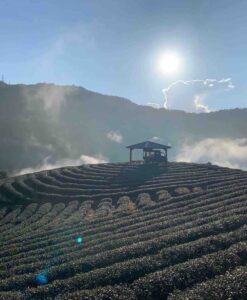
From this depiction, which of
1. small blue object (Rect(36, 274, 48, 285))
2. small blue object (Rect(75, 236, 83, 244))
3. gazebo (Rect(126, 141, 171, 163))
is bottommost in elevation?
small blue object (Rect(36, 274, 48, 285))

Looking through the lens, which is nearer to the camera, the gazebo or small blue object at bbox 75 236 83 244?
small blue object at bbox 75 236 83 244

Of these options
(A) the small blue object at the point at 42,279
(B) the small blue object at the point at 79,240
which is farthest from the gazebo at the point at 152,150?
(A) the small blue object at the point at 42,279

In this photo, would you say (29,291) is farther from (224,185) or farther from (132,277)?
(224,185)

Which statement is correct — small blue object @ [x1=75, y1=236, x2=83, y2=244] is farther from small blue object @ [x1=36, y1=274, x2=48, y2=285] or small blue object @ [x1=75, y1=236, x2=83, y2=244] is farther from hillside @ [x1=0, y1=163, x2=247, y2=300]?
small blue object @ [x1=36, y1=274, x2=48, y2=285]

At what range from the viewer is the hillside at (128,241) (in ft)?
82.8

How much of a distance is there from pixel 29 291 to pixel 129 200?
1518 inches

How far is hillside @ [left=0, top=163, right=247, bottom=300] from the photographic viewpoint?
2523cm

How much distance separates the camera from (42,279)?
98.1 feet

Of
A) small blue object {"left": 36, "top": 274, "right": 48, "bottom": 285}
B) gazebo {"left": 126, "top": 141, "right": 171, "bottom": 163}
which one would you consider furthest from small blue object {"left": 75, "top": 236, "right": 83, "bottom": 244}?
gazebo {"left": 126, "top": 141, "right": 171, "bottom": 163}

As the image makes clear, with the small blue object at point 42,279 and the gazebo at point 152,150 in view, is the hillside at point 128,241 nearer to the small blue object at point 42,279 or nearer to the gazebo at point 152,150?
the small blue object at point 42,279

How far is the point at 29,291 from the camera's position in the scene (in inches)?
1072

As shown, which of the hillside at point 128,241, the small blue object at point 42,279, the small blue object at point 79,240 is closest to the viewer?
the hillside at point 128,241

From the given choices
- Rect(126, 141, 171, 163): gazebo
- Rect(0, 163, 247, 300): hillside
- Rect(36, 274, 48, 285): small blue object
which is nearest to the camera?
Rect(0, 163, 247, 300): hillside

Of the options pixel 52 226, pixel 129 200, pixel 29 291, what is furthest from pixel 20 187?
pixel 29 291
